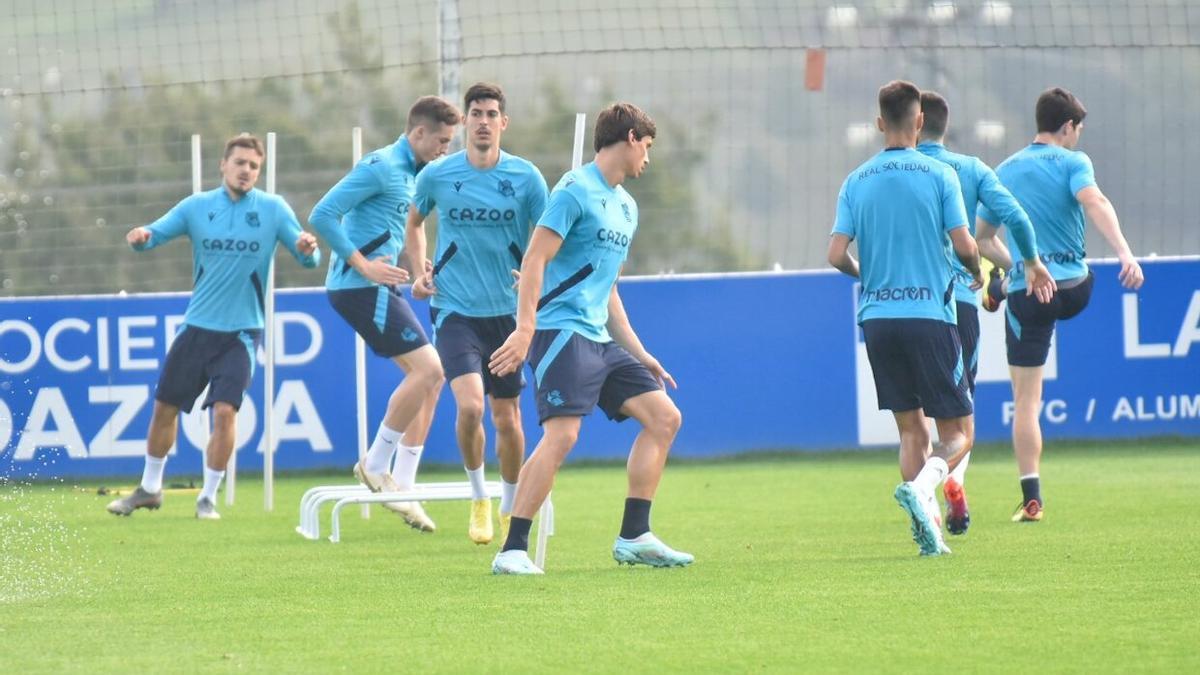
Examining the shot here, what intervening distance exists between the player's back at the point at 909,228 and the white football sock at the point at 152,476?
5.08 m

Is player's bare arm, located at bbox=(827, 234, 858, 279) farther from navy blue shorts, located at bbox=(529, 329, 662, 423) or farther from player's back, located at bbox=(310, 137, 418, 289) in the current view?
player's back, located at bbox=(310, 137, 418, 289)

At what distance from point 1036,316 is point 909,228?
1.96 metres

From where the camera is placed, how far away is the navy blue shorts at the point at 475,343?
9242 millimetres

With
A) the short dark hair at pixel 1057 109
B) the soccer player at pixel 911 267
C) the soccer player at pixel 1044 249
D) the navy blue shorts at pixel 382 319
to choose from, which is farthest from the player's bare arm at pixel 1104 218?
the navy blue shorts at pixel 382 319

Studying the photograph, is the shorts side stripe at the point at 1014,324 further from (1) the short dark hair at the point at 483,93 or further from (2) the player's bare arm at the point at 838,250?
(1) the short dark hair at the point at 483,93

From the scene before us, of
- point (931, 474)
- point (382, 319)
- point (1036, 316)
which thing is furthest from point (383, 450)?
point (1036, 316)

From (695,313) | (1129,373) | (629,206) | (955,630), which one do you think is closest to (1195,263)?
(1129,373)

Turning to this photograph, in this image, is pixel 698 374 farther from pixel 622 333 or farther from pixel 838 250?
pixel 622 333

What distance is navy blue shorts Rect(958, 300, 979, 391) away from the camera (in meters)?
9.62

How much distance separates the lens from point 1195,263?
15484 mm

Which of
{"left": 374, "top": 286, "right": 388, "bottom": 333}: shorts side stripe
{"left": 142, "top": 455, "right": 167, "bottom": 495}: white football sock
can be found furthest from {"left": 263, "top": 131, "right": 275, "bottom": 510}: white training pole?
{"left": 374, "top": 286, "right": 388, "bottom": 333}: shorts side stripe

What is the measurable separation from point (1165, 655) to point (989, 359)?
394 inches

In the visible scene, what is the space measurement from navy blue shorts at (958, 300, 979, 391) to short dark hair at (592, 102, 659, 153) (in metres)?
2.40

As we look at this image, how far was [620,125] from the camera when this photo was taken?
791cm
